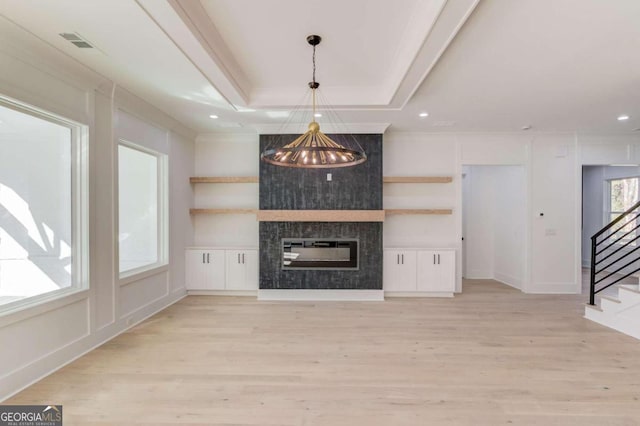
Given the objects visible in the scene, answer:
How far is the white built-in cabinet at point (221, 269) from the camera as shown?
4.95m

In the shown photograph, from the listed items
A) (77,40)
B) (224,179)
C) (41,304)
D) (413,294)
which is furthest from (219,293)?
(77,40)

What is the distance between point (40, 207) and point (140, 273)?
1463mm

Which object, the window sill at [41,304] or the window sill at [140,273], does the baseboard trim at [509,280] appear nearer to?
the window sill at [140,273]

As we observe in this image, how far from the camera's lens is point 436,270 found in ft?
15.9

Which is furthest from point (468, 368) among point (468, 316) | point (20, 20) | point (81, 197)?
point (20, 20)

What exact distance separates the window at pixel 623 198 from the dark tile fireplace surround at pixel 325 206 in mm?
5846

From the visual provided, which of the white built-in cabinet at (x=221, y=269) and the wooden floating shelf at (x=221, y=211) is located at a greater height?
the wooden floating shelf at (x=221, y=211)

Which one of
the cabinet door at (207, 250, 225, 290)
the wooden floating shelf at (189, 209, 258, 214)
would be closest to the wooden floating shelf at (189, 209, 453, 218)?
the wooden floating shelf at (189, 209, 258, 214)

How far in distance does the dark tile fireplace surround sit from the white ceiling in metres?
0.98

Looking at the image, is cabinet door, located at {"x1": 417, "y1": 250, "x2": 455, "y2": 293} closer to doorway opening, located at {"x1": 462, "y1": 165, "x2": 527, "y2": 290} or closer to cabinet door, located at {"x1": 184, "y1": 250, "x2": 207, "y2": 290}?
doorway opening, located at {"x1": 462, "y1": 165, "x2": 527, "y2": 290}

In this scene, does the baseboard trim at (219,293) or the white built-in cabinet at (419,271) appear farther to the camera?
the baseboard trim at (219,293)

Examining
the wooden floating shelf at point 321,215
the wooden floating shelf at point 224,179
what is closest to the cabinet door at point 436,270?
the wooden floating shelf at point 321,215

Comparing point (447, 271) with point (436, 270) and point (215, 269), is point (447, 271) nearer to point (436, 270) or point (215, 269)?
point (436, 270)

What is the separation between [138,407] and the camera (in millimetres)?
2117
